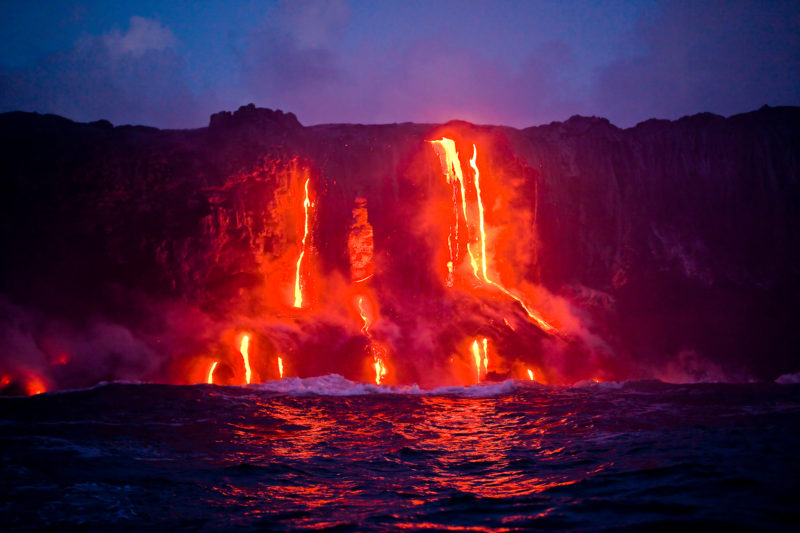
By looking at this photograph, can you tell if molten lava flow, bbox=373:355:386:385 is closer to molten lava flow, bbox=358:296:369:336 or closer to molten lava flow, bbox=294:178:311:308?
molten lava flow, bbox=358:296:369:336

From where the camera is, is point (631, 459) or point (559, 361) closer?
point (631, 459)

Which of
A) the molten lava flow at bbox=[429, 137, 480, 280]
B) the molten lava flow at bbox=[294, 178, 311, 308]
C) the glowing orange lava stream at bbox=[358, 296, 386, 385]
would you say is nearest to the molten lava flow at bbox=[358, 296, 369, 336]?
the glowing orange lava stream at bbox=[358, 296, 386, 385]

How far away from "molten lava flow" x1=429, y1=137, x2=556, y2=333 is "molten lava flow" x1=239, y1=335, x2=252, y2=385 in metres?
7.51

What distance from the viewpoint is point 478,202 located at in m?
22.2

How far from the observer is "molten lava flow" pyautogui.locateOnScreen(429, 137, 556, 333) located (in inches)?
838

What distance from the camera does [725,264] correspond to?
23.2 metres

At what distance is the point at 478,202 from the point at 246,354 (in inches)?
398

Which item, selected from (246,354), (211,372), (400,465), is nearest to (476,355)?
(246,354)

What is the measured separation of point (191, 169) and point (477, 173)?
10.5m

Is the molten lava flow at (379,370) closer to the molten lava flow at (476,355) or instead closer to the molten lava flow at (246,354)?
the molten lava flow at (476,355)

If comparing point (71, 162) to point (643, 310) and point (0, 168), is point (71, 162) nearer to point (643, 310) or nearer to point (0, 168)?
point (0, 168)

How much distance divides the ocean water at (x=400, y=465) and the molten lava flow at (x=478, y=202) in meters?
7.62

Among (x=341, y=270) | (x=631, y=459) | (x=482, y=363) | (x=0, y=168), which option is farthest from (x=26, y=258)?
(x=631, y=459)

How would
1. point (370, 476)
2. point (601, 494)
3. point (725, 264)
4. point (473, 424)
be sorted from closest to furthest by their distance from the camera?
point (601, 494) < point (370, 476) < point (473, 424) < point (725, 264)
